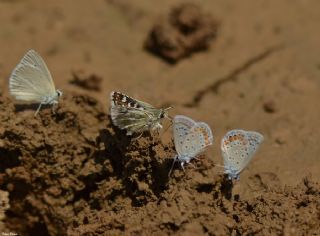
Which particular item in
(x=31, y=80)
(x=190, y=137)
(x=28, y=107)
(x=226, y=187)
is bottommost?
(x=226, y=187)

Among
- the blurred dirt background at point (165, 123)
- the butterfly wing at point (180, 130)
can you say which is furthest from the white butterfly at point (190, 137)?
the blurred dirt background at point (165, 123)

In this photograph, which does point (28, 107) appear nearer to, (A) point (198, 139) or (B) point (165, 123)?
(B) point (165, 123)

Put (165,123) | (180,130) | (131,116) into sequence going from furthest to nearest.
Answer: (165,123) < (131,116) < (180,130)

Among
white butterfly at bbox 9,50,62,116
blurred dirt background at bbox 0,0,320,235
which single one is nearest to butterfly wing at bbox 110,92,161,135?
blurred dirt background at bbox 0,0,320,235

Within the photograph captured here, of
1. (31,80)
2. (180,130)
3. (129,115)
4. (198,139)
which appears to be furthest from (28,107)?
(198,139)

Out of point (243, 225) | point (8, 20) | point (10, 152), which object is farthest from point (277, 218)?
point (8, 20)

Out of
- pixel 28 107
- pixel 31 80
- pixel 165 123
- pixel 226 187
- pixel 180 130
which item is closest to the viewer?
pixel 180 130

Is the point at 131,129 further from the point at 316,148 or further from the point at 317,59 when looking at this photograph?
the point at 317,59

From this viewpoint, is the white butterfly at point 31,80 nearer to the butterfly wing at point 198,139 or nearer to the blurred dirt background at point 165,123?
the blurred dirt background at point 165,123
